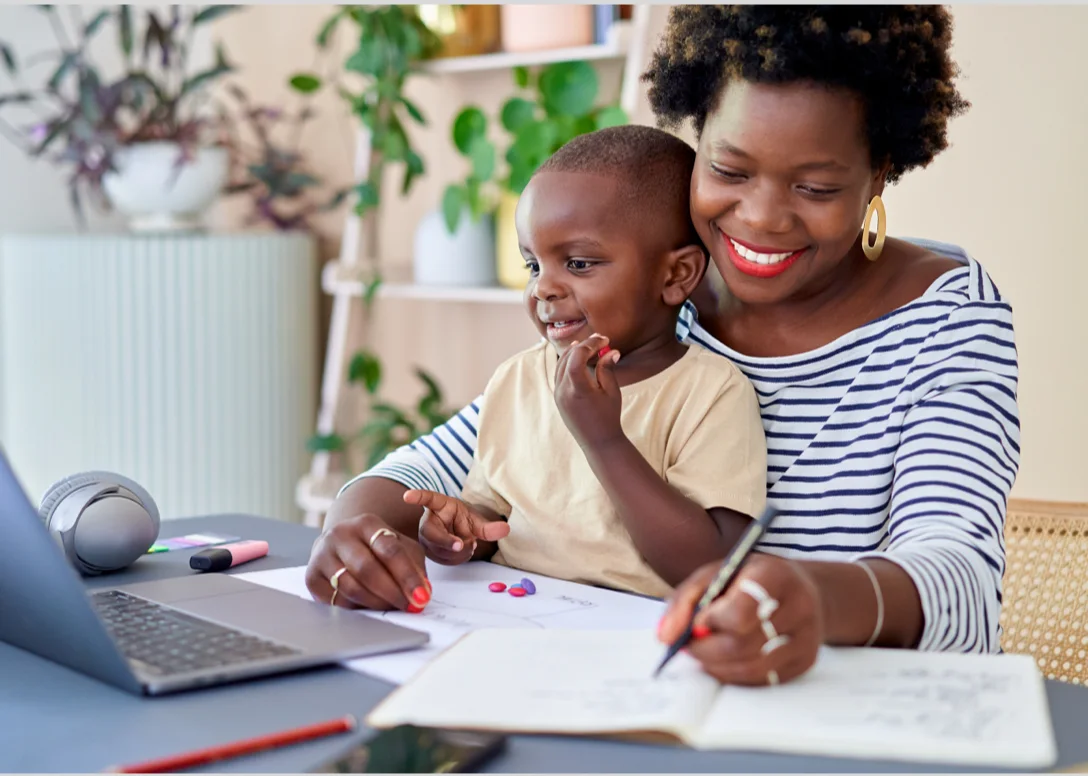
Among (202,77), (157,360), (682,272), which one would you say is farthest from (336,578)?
(202,77)

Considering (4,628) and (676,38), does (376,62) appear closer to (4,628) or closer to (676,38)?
(676,38)

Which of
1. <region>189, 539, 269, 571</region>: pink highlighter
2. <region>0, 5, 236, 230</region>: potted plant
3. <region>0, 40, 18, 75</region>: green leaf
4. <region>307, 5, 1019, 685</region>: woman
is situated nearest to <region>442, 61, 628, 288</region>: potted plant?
<region>0, 5, 236, 230</region>: potted plant

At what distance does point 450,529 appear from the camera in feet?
3.44

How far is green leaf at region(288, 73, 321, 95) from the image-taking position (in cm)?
276

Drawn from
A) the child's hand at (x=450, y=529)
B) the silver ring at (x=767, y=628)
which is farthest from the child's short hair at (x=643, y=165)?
the silver ring at (x=767, y=628)

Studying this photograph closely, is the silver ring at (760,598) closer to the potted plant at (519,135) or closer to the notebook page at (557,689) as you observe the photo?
the notebook page at (557,689)

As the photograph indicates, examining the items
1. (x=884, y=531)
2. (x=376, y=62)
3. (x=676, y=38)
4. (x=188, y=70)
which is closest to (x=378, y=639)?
(x=884, y=531)

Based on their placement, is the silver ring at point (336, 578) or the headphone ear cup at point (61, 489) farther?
the headphone ear cup at point (61, 489)

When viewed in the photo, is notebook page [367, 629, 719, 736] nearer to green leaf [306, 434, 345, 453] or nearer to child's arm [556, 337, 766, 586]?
child's arm [556, 337, 766, 586]

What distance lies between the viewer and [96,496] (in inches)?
41.9

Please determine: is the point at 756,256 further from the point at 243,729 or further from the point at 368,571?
the point at 243,729

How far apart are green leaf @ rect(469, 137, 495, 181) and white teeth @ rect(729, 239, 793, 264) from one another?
4.53 feet

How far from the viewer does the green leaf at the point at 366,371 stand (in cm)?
278

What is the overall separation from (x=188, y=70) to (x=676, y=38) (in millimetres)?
2282
